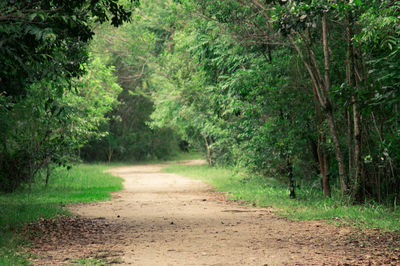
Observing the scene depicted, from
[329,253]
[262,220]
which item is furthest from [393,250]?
[262,220]

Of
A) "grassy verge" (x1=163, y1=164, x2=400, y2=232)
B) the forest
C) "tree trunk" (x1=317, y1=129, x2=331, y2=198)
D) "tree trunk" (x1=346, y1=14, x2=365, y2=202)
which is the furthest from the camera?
"tree trunk" (x1=317, y1=129, x2=331, y2=198)

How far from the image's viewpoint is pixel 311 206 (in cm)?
1237

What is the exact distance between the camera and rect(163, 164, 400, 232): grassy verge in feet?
31.4

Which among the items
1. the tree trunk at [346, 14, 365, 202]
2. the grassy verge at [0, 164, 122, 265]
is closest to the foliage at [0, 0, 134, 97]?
the grassy verge at [0, 164, 122, 265]

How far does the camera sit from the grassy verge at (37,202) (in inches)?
292

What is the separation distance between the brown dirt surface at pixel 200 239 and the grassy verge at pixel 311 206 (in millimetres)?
565

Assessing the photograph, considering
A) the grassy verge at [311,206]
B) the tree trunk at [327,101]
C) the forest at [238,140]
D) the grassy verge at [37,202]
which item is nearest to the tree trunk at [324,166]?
the forest at [238,140]

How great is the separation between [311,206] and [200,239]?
4984 millimetres

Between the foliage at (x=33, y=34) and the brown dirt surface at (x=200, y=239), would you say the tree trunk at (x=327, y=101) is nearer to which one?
the brown dirt surface at (x=200, y=239)

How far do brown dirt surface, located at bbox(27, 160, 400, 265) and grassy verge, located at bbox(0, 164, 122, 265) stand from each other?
0.36 metres

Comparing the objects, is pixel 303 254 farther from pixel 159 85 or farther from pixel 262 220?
pixel 159 85

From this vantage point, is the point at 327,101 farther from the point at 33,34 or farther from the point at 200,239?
the point at 33,34

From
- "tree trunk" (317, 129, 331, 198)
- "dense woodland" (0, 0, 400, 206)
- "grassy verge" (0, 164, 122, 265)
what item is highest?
"dense woodland" (0, 0, 400, 206)

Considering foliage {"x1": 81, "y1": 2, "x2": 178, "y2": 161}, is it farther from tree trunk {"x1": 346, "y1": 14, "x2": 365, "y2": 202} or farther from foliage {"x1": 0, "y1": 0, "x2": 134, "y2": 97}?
foliage {"x1": 0, "y1": 0, "x2": 134, "y2": 97}
